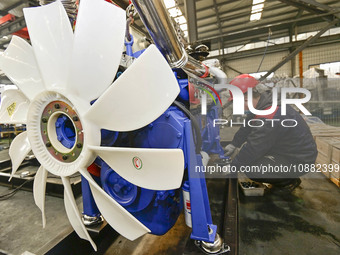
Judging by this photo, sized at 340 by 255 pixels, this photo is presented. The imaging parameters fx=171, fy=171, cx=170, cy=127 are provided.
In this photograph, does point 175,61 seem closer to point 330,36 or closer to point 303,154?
point 303,154

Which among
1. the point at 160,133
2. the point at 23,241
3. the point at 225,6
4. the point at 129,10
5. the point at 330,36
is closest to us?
the point at 160,133

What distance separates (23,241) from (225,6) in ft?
23.8

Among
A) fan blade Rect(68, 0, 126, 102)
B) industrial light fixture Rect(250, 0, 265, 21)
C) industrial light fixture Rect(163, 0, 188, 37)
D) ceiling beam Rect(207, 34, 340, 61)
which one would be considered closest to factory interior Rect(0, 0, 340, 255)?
fan blade Rect(68, 0, 126, 102)

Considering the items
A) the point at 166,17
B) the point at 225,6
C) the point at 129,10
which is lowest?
the point at 166,17

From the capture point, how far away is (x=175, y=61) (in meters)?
0.97

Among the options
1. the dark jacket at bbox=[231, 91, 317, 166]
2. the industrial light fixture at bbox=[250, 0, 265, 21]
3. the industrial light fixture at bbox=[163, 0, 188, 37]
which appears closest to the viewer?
the dark jacket at bbox=[231, 91, 317, 166]

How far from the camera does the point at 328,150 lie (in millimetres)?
2006

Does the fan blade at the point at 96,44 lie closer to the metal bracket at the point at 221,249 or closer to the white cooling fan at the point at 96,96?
the white cooling fan at the point at 96,96

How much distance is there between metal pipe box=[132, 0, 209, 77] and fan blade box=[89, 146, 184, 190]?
22.9 inches

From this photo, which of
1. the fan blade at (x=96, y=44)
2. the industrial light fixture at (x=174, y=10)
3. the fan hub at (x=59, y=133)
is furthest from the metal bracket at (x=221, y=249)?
the industrial light fixture at (x=174, y=10)

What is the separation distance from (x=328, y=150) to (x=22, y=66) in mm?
2908

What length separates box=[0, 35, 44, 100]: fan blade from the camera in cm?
83

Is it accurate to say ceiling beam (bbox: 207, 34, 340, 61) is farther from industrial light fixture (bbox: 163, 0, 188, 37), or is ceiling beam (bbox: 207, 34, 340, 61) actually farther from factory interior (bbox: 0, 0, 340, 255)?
factory interior (bbox: 0, 0, 340, 255)

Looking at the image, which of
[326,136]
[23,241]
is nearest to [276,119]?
[326,136]
